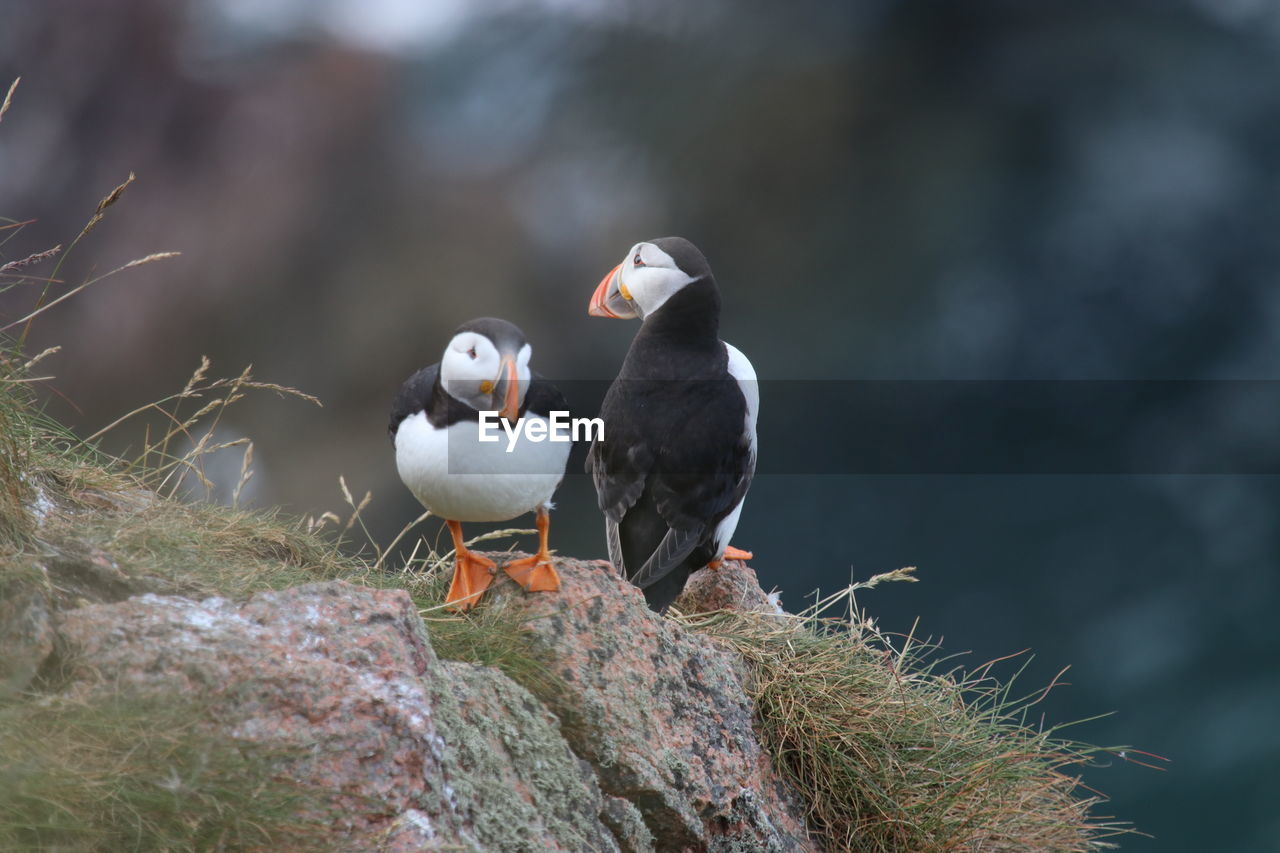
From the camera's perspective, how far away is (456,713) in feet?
7.97

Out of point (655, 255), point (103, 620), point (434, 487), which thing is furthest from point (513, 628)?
point (655, 255)

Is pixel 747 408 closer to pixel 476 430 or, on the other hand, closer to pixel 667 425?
pixel 667 425

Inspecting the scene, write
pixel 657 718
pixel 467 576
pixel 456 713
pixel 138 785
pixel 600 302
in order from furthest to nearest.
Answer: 1. pixel 600 302
2. pixel 467 576
3. pixel 657 718
4. pixel 456 713
5. pixel 138 785

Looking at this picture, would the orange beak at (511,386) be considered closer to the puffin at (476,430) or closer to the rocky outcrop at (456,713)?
the puffin at (476,430)

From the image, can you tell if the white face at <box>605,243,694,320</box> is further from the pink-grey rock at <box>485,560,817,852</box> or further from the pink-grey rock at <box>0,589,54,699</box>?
the pink-grey rock at <box>0,589,54,699</box>

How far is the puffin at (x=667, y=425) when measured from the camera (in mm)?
4273

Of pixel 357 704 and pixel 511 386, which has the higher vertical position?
pixel 511 386

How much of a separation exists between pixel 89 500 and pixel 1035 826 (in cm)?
331

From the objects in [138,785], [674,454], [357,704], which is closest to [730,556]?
[674,454]

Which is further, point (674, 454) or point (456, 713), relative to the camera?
point (674, 454)

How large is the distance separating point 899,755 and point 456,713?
1.85m

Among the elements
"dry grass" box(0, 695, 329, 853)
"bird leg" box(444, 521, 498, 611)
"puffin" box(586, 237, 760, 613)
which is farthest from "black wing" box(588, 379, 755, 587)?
"dry grass" box(0, 695, 329, 853)

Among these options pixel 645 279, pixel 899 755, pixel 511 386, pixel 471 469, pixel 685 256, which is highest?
pixel 685 256

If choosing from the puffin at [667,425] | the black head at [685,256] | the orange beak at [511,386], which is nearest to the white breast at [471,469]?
the orange beak at [511,386]
